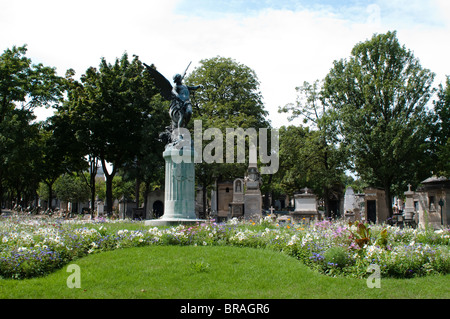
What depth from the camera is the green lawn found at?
6.18 m

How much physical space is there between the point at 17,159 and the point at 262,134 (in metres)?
20.6

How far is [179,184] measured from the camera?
47.8 feet

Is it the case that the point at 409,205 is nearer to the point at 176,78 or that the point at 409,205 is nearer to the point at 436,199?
the point at 436,199

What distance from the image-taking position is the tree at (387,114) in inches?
961

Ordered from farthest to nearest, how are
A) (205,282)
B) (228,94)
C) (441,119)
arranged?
(228,94) → (441,119) → (205,282)

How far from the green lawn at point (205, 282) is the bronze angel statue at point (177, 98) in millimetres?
7865

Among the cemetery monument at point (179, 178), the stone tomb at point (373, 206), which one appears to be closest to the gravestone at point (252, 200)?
the stone tomb at point (373, 206)

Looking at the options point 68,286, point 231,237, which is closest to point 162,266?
point 68,286

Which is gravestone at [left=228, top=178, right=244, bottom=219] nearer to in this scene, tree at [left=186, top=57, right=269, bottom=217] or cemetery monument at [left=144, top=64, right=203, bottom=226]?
tree at [left=186, top=57, right=269, bottom=217]

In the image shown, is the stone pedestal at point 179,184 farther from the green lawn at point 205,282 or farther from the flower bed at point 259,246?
the green lawn at point 205,282

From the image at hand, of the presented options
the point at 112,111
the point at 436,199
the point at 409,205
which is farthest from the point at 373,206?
the point at 112,111

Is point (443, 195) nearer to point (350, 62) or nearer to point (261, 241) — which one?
point (350, 62)

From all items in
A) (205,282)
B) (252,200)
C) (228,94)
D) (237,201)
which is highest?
(228,94)

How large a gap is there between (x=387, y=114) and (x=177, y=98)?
1647 centimetres
